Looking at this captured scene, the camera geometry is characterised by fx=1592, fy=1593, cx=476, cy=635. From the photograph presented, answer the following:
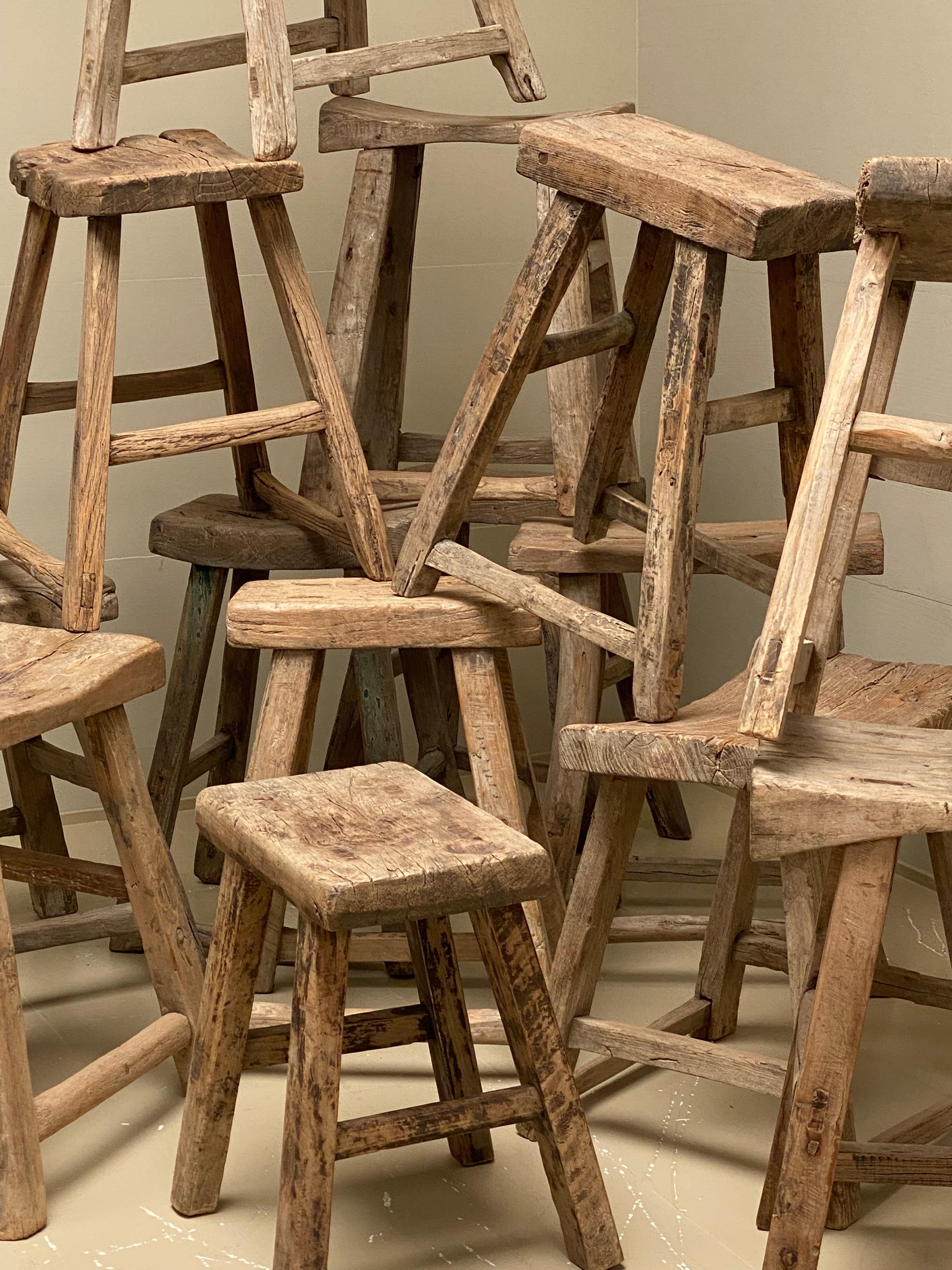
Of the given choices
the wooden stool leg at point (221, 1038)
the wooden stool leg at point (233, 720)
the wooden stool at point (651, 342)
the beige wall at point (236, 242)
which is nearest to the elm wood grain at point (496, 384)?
the wooden stool at point (651, 342)

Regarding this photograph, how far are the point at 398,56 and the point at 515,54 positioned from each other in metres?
0.22

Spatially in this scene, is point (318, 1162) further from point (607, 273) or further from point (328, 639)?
point (607, 273)

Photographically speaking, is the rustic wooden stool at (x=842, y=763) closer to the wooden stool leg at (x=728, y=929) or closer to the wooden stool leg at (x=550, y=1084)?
the wooden stool leg at (x=550, y=1084)

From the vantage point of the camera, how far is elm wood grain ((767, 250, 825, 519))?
90.0 inches

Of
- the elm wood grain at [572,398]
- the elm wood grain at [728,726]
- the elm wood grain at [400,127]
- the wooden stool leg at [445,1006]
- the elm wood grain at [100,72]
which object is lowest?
the wooden stool leg at [445,1006]

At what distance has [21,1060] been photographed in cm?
207

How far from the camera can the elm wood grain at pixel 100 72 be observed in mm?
2340

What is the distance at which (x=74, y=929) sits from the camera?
258 cm

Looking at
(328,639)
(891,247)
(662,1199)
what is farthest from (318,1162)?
(891,247)

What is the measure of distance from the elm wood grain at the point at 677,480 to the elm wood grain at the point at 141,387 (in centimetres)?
92

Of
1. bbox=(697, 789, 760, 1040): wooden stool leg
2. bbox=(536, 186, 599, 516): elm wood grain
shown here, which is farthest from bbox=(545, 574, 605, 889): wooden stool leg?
bbox=(697, 789, 760, 1040): wooden stool leg

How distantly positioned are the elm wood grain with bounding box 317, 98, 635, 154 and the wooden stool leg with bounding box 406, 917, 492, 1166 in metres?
1.29

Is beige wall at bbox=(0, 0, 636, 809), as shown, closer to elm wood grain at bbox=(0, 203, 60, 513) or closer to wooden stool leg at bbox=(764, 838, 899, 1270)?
elm wood grain at bbox=(0, 203, 60, 513)

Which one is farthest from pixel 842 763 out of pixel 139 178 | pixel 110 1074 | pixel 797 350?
pixel 139 178
